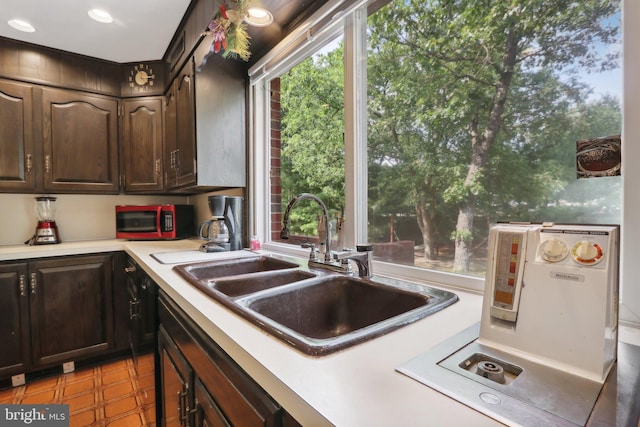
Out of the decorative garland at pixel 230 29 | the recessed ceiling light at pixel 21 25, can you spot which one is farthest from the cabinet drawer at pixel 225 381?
the recessed ceiling light at pixel 21 25

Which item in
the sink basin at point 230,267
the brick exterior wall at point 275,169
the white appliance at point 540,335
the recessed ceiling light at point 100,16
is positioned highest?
the recessed ceiling light at point 100,16

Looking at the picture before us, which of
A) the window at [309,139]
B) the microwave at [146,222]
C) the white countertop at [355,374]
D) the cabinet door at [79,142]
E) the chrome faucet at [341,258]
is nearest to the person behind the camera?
the white countertop at [355,374]

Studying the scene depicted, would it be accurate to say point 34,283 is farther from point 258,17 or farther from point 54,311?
point 258,17

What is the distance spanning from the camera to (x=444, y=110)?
112cm

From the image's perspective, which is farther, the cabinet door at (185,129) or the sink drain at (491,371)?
the cabinet door at (185,129)

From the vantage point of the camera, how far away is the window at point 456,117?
31.9 inches

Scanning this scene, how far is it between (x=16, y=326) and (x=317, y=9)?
8.51ft

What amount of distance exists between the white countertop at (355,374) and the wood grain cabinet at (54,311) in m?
1.87

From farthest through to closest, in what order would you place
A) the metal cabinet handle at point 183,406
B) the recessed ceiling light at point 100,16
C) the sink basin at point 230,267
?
1. the recessed ceiling light at point 100,16
2. the sink basin at point 230,267
3. the metal cabinet handle at point 183,406

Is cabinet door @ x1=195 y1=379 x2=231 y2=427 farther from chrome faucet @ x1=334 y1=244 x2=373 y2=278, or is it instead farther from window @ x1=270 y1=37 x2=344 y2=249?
window @ x1=270 y1=37 x2=344 y2=249

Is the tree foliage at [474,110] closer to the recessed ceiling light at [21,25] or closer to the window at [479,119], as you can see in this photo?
the window at [479,119]

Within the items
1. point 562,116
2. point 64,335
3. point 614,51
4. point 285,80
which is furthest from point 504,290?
point 64,335

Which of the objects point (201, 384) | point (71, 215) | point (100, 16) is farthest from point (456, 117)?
point (71, 215)

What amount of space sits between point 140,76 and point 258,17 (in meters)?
1.57
